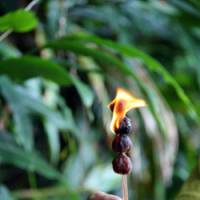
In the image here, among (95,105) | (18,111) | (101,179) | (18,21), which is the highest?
A: (18,21)

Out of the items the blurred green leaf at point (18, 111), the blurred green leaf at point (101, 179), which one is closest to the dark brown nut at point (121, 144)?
the blurred green leaf at point (18, 111)

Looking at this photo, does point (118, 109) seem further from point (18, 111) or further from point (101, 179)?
point (101, 179)

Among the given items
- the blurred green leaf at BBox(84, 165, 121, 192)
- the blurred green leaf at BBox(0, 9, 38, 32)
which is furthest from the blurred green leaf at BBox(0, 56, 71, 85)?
the blurred green leaf at BBox(84, 165, 121, 192)

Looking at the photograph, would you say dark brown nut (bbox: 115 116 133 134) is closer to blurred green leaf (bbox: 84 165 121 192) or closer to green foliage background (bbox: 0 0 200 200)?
green foliage background (bbox: 0 0 200 200)

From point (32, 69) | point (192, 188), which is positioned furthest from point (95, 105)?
point (192, 188)

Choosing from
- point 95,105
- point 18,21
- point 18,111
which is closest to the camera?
point 18,21

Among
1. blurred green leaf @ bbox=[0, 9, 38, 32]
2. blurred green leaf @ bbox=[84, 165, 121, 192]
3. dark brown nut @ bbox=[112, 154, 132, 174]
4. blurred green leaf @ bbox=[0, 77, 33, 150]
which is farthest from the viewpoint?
blurred green leaf @ bbox=[84, 165, 121, 192]

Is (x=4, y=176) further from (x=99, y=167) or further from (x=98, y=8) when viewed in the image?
(x=98, y=8)
